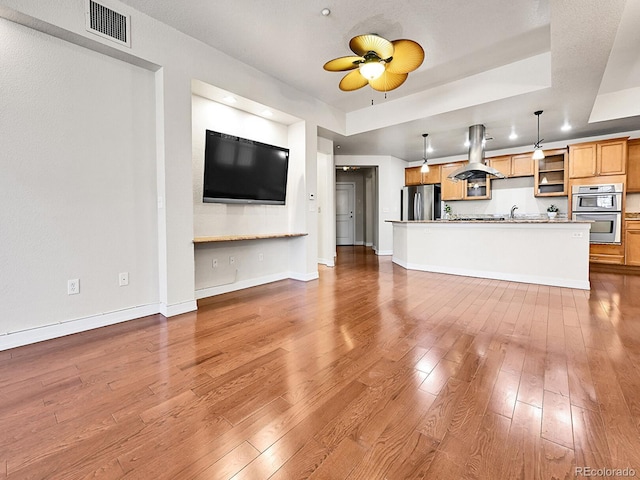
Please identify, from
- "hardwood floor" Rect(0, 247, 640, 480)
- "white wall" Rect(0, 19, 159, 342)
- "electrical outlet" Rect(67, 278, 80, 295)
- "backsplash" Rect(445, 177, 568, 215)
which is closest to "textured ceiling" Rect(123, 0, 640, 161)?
"white wall" Rect(0, 19, 159, 342)

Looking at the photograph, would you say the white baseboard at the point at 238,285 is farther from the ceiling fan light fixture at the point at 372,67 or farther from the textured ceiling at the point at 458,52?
the ceiling fan light fixture at the point at 372,67

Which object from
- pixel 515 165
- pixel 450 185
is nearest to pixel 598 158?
pixel 515 165

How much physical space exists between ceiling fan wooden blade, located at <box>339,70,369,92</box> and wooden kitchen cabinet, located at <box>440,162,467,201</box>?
4913 mm

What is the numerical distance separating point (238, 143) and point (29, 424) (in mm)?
3332

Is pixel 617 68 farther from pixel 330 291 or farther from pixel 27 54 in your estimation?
pixel 27 54

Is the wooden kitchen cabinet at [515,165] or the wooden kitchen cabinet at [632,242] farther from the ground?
the wooden kitchen cabinet at [515,165]

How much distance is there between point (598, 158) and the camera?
17.8 ft

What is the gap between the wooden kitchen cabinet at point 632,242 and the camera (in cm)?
514

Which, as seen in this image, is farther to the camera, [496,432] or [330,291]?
[330,291]

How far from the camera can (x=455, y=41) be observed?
3234 mm

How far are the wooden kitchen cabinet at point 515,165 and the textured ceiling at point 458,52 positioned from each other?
1.11 meters

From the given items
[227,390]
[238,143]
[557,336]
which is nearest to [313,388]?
[227,390]

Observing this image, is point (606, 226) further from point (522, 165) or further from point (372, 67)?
point (372, 67)

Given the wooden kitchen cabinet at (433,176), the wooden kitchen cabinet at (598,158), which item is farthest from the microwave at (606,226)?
the wooden kitchen cabinet at (433,176)
